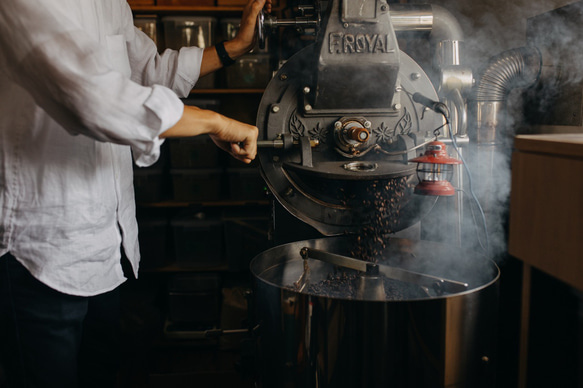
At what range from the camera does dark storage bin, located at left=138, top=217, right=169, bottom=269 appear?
111 inches

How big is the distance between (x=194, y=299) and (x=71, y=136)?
185 cm

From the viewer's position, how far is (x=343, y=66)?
4.09ft

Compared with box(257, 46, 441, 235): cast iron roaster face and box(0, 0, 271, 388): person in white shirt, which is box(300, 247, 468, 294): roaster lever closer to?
box(257, 46, 441, 235): cast iron roaster face

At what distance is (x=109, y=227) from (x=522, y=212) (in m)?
0.98

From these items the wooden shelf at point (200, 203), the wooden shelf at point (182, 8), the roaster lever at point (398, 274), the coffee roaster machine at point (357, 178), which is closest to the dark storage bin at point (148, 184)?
the wooden shelf at point (200, 203)

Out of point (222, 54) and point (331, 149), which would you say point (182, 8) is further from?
point (331, 149)

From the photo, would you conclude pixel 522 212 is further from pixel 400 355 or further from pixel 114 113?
pixel 114 113

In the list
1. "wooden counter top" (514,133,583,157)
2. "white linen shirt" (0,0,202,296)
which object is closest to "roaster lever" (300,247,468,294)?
"wooden counter top" (514,133,583,157)

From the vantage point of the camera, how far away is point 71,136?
1131mm

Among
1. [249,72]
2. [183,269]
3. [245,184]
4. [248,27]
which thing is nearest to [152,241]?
[183,269]

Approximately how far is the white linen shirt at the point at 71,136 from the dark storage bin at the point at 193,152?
1.32 metres

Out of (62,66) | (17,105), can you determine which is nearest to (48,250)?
(17,105)

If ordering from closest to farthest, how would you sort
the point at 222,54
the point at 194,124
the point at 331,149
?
1. the point at 194,124
2. the point at 331,149
3. the point at 222,54

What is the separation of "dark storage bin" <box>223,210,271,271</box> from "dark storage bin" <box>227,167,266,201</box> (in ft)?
0.39
